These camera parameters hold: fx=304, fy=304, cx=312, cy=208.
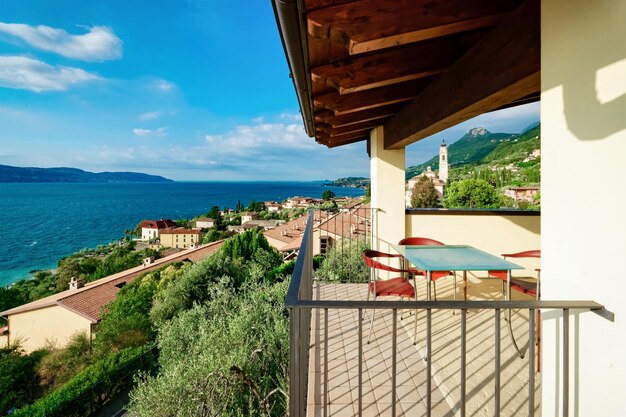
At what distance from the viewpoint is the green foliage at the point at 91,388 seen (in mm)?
10188

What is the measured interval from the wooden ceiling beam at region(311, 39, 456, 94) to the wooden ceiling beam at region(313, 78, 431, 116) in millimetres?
410

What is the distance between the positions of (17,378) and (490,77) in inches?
846

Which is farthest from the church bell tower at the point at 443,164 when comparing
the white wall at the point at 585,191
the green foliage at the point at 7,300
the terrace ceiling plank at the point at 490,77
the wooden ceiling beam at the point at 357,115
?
the green foliage at the point at 7,300

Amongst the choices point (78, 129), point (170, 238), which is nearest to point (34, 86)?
point (78, 129)

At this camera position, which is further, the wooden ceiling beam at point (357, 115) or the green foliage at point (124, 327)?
the green foliage at point (124, 327)

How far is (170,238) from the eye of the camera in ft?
186

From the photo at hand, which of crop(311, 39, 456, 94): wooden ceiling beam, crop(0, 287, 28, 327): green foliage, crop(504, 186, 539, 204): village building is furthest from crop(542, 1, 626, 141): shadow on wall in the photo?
crop(0, 287, 28, 327): green foliage

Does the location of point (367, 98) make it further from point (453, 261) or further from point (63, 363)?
point (63, 363)

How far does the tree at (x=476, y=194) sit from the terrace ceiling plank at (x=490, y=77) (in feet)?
26.4

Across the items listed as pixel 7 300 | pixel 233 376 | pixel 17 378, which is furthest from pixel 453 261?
pixel 7 300

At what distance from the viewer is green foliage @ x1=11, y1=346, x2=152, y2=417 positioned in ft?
33.4

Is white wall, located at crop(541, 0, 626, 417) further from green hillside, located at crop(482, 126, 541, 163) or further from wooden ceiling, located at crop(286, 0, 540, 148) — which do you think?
green hillside, located at crop(482, 126, 541, 163)

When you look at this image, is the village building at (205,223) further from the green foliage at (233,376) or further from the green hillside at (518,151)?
the green foliage at (233,376)

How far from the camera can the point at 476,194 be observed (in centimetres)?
1036
